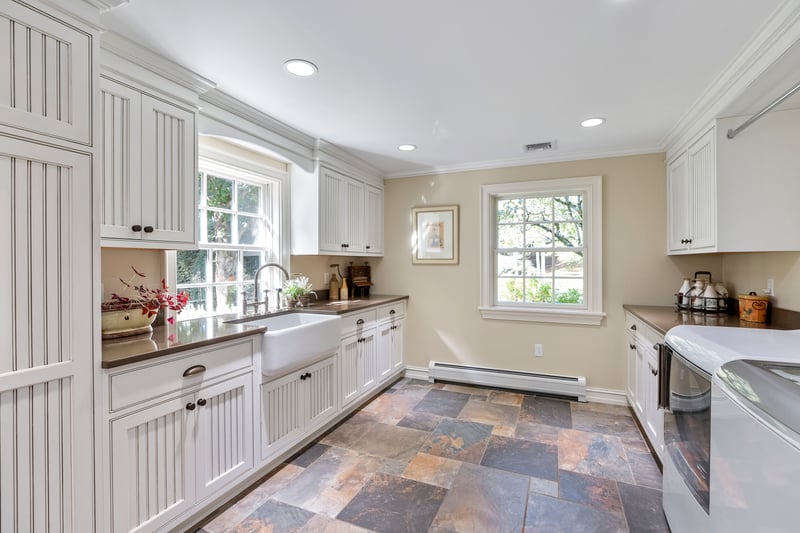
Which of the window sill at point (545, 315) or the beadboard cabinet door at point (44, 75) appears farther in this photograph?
the window sill at point (545, 315)

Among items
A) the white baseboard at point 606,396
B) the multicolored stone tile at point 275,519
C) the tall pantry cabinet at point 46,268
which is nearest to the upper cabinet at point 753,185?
the white baseboard at point 606,396

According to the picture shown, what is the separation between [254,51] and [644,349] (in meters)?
3.03

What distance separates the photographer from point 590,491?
6.78 ft

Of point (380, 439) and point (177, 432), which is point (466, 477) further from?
point (177, 432)

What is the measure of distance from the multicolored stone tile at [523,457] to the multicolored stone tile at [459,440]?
0.07 metres

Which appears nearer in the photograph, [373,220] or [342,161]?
[342,161]

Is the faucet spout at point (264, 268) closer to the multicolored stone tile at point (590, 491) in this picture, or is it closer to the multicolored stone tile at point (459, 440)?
the multicolored stone tile at point (459, 440)

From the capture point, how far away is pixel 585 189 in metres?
3.46

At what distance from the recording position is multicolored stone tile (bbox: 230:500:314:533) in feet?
5.84

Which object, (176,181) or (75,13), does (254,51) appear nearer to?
(75,13)

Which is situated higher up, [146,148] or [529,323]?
[146,148]

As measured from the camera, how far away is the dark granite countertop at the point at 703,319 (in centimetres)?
207

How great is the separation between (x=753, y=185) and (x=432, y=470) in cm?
254

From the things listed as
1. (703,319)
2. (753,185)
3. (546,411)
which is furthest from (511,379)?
(753,185)
